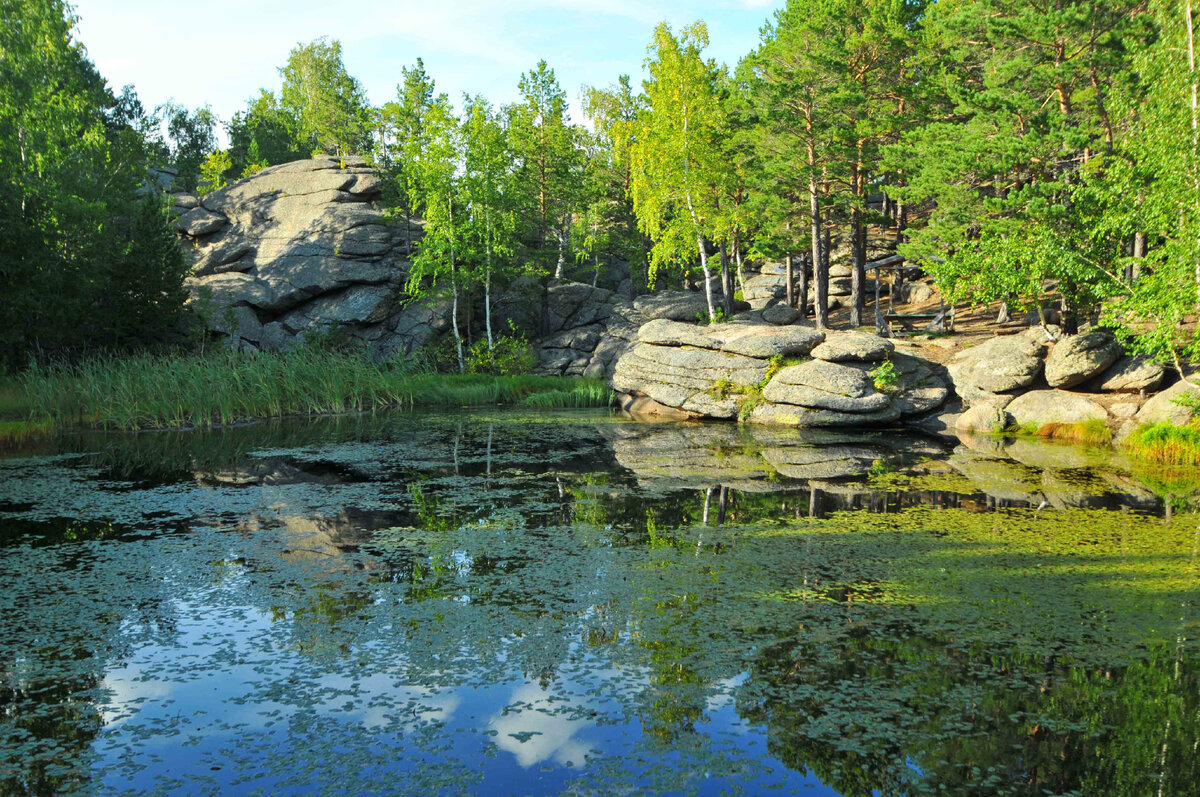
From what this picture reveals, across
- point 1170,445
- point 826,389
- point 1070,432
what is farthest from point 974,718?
point 826,389

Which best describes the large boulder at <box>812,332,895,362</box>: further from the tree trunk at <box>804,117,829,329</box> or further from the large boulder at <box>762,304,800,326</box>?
the large boulder at <box>762,304,800,326</box>

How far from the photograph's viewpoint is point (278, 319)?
33562 mm

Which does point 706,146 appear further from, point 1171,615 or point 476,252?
point 1171,615

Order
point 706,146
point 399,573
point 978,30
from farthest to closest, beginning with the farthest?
point 706,146, point 978,30, point 399,573

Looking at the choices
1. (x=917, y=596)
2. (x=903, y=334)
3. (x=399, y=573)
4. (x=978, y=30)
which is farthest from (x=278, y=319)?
(x=917, y=596)

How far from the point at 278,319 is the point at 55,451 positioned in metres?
18.9

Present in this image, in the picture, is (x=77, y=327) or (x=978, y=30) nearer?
(x=978, y=30)

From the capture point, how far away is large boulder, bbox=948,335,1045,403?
749 inches

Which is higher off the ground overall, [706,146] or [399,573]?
[706,146]

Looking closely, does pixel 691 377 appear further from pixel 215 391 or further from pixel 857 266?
pixel 215 391

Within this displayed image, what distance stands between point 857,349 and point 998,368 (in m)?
3.20

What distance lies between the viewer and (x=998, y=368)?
63.1 ft

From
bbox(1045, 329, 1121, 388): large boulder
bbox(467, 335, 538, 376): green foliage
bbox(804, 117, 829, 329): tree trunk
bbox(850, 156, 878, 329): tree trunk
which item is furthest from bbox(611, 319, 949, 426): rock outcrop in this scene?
bbox(467, 335, 538, 376): green foliage

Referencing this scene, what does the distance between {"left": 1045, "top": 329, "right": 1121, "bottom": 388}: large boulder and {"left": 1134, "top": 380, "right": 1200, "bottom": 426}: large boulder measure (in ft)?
5.24
